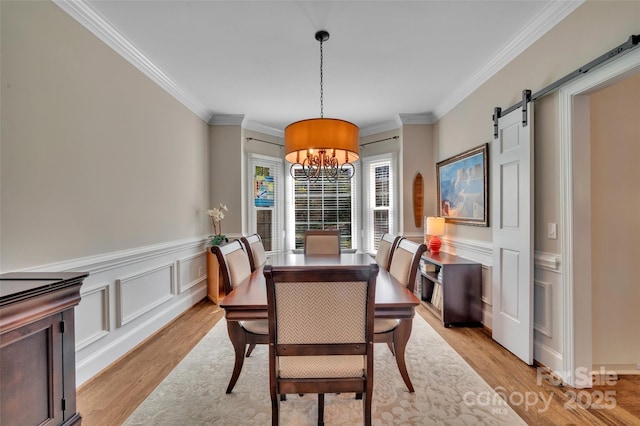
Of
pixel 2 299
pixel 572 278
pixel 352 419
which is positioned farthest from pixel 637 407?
pixel 2 299

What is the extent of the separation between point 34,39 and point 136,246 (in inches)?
65.0

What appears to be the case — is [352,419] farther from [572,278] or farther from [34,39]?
[34,39]

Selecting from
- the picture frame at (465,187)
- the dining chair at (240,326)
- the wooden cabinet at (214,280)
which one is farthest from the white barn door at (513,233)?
the wooden cabinet at (214,280)

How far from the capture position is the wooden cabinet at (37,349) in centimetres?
113

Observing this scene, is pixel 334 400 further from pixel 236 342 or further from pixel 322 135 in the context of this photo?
pixel 322 135

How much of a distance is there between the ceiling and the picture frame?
0.78m

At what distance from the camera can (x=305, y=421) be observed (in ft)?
5.54

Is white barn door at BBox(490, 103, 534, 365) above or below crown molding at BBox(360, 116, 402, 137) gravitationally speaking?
below

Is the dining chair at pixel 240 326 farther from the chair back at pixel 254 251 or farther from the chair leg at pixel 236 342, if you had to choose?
the chair back at pixel 254 251

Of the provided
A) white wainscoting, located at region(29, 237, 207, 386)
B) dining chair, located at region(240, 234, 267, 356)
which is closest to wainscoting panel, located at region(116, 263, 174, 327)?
white wainscoting, located at region(29, 237, 207, 386)

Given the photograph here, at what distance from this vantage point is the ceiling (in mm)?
2082

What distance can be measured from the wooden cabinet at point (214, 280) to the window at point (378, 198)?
249cm

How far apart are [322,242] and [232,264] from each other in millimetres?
1704

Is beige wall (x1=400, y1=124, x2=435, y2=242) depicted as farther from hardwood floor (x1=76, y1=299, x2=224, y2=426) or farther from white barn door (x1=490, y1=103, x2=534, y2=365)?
hardwood floor (x1=76, y1=299, x2=224, y2=426)
